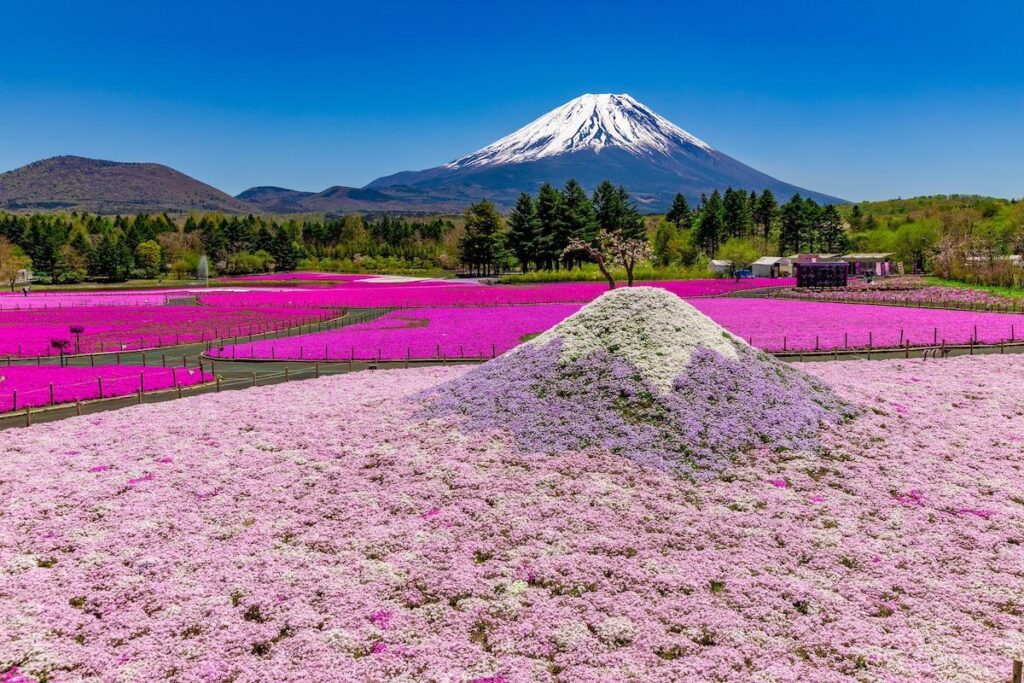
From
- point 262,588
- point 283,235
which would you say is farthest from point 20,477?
point 283,235

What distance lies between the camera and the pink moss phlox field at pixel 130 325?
162 feet

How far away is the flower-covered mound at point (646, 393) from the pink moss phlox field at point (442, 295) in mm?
53787

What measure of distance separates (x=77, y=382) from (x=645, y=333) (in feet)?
91.6

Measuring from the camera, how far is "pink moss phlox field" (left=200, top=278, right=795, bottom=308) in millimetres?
82625

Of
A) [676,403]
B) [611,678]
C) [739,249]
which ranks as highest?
[739,249]

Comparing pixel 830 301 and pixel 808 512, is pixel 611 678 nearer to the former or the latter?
pixel 808 512

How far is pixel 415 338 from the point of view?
50.0 m

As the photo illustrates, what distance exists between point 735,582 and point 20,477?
2027cm

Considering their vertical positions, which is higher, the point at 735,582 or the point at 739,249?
the point at 739,249

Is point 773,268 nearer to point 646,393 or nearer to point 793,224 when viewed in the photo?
point 793,224

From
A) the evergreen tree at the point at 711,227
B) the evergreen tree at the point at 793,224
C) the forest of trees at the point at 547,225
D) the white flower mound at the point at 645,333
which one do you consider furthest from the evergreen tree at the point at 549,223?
the white flower mound at the point at 645,333

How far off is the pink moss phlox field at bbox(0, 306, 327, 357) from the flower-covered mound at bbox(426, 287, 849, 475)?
1462 inches

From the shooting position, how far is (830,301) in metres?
80.1

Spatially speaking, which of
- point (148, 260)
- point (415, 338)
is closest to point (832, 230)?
point (415, 338)
